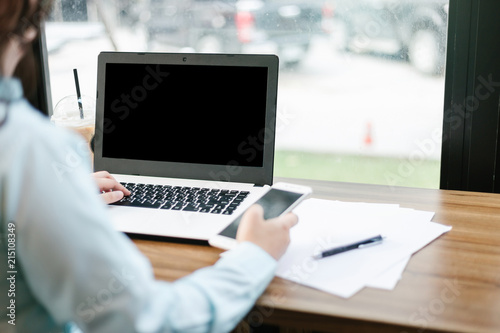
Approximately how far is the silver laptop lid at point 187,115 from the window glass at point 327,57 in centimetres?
40

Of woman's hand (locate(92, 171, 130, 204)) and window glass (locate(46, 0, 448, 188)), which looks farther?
window glass (locate(46, 0, 448, 188))

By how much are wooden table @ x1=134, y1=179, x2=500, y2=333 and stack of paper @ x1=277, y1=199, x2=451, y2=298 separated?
20mm

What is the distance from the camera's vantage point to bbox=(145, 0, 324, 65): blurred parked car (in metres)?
1.57

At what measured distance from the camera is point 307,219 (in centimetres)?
108

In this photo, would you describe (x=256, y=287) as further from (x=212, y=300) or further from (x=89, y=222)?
(x=89, y=222)

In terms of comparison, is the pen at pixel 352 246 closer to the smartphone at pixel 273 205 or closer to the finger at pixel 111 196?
the smartphone at pixel 273 205

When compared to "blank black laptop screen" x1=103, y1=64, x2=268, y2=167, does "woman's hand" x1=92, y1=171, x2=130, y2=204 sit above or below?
below

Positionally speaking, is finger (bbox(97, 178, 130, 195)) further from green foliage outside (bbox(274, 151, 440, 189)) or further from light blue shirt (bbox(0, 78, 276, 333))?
green foliage outside (bbox(274, 151, 440, 189))

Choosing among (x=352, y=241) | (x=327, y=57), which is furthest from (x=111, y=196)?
(x=327, y=57)

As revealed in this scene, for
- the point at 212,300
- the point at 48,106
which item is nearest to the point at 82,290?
the point at 212,300

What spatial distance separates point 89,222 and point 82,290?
72 mm

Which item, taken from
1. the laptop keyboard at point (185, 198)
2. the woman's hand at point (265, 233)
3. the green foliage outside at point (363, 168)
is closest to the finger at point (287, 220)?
the woman's hand at point (265, 233)

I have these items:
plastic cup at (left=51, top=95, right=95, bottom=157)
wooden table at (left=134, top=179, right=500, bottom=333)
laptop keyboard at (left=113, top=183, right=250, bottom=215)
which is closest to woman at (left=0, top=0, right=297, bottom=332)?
wooden table at (left=134, top=179, right=500, bottom=333)

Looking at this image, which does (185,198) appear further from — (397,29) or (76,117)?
(397,29)
